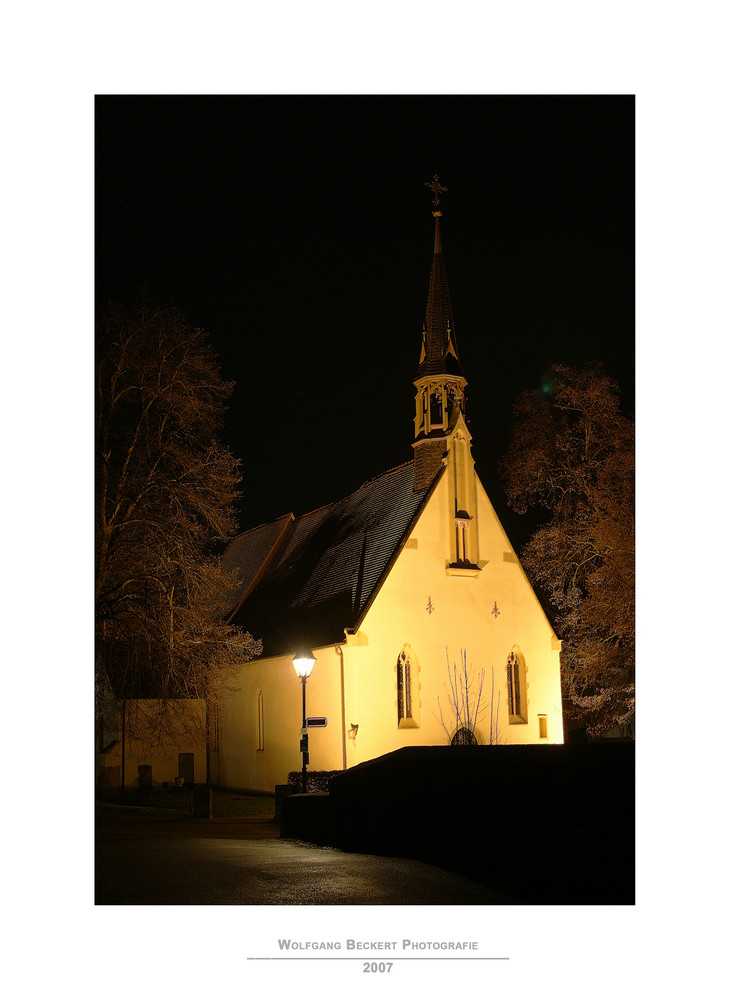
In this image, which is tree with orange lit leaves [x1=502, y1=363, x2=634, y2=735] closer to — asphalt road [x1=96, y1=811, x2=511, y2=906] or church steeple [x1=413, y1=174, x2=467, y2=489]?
church steeple [x1=413, y1=174, x2=467, y2=489]

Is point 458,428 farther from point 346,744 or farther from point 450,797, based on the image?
point 450,797

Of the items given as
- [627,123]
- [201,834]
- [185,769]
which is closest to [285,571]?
[185,769]

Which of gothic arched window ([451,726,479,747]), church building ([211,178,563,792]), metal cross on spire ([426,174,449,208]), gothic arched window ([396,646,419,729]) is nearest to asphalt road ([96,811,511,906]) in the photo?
metal cross on spire ([426,174,449,208])

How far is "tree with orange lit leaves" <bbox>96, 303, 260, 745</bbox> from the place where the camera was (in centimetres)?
1677

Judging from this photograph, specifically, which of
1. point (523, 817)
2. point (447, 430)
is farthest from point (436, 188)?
point (447, 430)

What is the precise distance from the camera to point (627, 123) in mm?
12219

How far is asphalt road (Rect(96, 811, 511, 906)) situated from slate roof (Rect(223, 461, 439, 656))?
13.5 m

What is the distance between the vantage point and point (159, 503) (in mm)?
18234

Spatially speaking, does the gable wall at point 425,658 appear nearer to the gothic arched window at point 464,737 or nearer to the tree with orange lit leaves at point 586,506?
the gothic arched window at point 464,737

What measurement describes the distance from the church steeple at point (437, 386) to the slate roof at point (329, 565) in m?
0.95

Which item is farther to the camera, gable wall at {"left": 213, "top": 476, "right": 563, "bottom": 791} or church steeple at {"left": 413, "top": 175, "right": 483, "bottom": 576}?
church steeple at {"left": 413, "top": 175, "right": 483, "bottom": 576}

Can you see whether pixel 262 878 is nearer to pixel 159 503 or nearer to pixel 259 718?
pixel 159 503

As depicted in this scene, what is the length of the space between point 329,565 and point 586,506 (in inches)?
444

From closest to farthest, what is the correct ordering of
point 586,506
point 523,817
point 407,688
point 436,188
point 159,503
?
point 523,817
point 436,188
point 159,503
point 586,506
point 407,688
